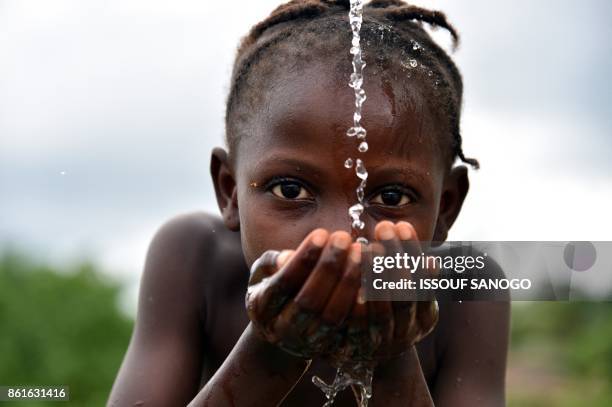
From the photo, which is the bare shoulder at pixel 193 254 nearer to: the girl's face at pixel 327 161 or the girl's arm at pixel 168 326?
the girl's arm at pixel 168 326

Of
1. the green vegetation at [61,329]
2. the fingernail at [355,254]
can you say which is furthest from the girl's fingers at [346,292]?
the green vegetation at [61,329]

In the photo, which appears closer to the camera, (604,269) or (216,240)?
(604,269)

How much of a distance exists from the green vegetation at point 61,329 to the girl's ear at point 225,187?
4.26m

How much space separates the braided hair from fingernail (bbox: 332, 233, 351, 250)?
2.36 feet

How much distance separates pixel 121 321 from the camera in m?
7.53

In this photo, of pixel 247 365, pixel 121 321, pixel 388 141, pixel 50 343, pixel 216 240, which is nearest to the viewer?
pixel 247 365

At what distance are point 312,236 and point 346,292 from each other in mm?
114

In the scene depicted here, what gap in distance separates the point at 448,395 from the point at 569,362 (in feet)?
26.8

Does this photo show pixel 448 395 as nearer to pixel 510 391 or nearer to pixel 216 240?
pixel 216 240

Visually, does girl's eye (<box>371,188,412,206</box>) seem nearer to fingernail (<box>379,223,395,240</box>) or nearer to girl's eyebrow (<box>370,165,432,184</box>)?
girl's eyebrow (<box>370,165,432,184</box>)

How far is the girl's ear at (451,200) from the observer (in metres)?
2.39

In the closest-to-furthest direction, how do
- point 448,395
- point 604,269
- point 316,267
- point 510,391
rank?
point 316,267 < point 604,269 < point 448,395 < point 510,391

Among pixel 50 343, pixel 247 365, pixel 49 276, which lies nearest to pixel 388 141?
pixel 247 365

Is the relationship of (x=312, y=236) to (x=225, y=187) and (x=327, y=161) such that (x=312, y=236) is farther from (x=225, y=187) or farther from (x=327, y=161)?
(x=225, y=187)
